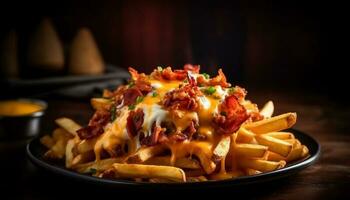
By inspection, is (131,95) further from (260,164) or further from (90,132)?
(260,164)

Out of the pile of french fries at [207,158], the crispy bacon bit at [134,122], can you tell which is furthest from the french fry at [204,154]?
the crispy bacon bit at [134,122]

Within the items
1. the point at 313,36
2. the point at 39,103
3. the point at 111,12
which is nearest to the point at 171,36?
the point at 111,12

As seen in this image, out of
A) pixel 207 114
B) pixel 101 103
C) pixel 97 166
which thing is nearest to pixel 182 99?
pixel 207 114

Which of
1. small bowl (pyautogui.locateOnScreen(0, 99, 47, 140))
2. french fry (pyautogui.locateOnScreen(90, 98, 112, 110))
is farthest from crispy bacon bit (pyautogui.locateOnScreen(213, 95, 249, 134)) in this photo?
small bowl (pyautogui.locateOnScreen(0, 99, 47, 140))

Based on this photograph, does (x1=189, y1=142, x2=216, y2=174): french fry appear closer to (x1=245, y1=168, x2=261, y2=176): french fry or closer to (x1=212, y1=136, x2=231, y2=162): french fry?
(x1=212, y1=136, x2=231, y2=162): french fry

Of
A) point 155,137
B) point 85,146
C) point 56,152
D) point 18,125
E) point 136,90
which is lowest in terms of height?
point 18,125

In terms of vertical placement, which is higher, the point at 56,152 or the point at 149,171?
the point at 149,171
